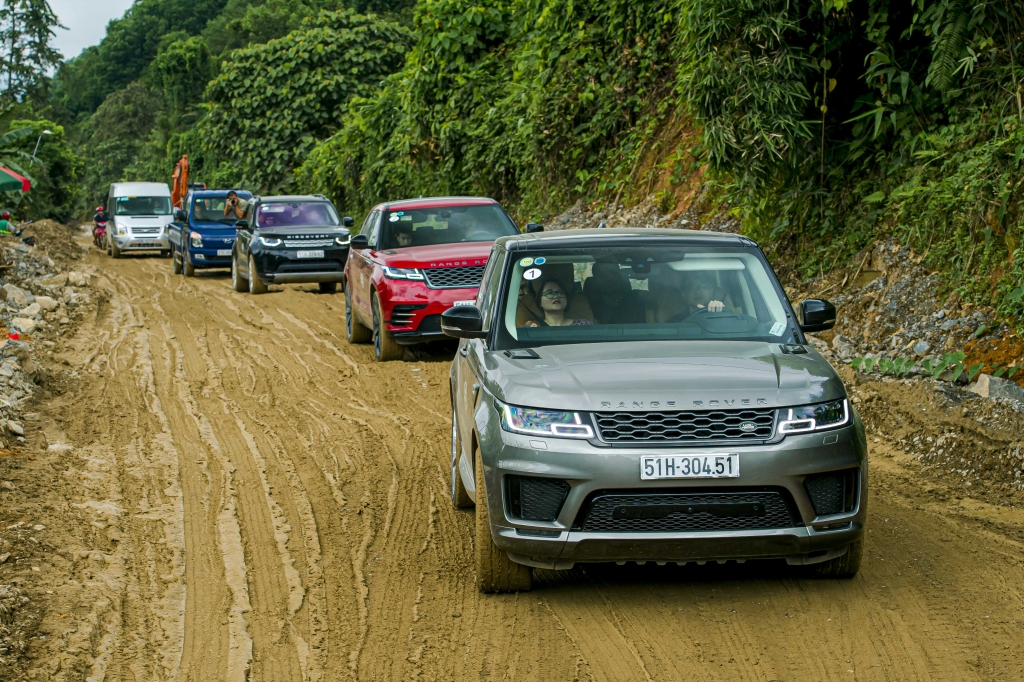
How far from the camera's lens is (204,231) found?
2717 cm

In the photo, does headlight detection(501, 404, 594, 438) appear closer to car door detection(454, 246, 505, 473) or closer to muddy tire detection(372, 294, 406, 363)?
car door detection(454, 246, 505, 473)

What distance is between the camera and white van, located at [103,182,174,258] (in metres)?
36.2

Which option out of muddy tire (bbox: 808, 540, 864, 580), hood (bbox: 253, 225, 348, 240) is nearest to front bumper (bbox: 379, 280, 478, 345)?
muddy tire (bbox: 808, 540, 864, 580)

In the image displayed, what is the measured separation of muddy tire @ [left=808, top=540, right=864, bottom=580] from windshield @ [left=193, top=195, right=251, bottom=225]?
23.5 meters

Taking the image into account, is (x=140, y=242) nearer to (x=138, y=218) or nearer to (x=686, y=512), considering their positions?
(x=138, y=218)

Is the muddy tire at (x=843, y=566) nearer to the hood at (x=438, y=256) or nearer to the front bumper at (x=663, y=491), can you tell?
the front bumper at (x=663, y=491)

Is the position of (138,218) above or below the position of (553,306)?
below

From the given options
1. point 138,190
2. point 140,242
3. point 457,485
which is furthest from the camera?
point 138,190

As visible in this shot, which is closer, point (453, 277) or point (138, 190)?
point (453, 277)

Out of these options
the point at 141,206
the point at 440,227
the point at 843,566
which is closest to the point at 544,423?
the point at 843,566

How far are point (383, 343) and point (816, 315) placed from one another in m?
7.27

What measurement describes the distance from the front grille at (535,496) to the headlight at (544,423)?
199mm

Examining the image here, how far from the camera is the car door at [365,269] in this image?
13452mm

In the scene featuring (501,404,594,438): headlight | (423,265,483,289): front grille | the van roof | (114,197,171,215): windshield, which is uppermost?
(501,404,594,438): headlight
